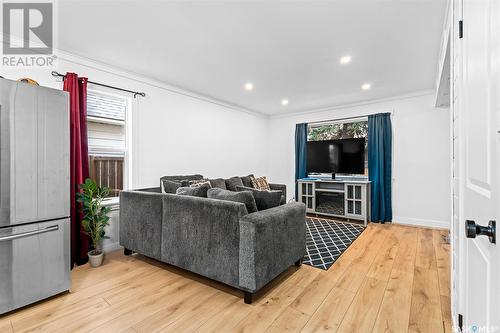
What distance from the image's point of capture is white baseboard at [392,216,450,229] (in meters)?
4.14

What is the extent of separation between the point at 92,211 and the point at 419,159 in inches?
204

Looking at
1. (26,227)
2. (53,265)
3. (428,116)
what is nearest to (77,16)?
(26,227)

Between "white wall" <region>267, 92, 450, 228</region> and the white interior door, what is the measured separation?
366 centimetres

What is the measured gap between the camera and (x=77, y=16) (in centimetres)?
217

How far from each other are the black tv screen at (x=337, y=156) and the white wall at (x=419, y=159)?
0.63 meters

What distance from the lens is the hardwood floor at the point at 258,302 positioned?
1.71 metres

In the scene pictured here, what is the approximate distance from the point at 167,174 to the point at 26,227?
2.15m

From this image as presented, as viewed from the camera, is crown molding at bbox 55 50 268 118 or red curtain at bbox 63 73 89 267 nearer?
red curtain at bbox 63 73 89 267

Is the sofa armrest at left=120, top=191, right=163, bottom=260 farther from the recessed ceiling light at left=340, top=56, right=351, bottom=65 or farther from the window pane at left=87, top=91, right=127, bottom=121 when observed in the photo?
the recessed ceiling light at left=340, top=56, right=351, bottom=65

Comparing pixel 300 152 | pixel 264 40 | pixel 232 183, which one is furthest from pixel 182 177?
pixel 300 152

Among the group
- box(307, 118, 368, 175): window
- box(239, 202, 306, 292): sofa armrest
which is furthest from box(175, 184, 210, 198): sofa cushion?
box(307, 118, 368, 175): window

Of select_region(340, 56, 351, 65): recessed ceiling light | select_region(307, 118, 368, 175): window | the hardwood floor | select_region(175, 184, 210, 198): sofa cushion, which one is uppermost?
select_region(340, 56, 351, 65): recessed ceiling light

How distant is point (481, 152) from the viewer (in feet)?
2.94

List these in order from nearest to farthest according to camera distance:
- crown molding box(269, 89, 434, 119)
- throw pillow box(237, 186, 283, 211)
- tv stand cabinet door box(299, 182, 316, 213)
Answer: throw pillow box(237, 186, 283, 211)
crown molding box(269, 89, 434, 119)
tv stand cabinet door box(299, 182, 316, 213)
